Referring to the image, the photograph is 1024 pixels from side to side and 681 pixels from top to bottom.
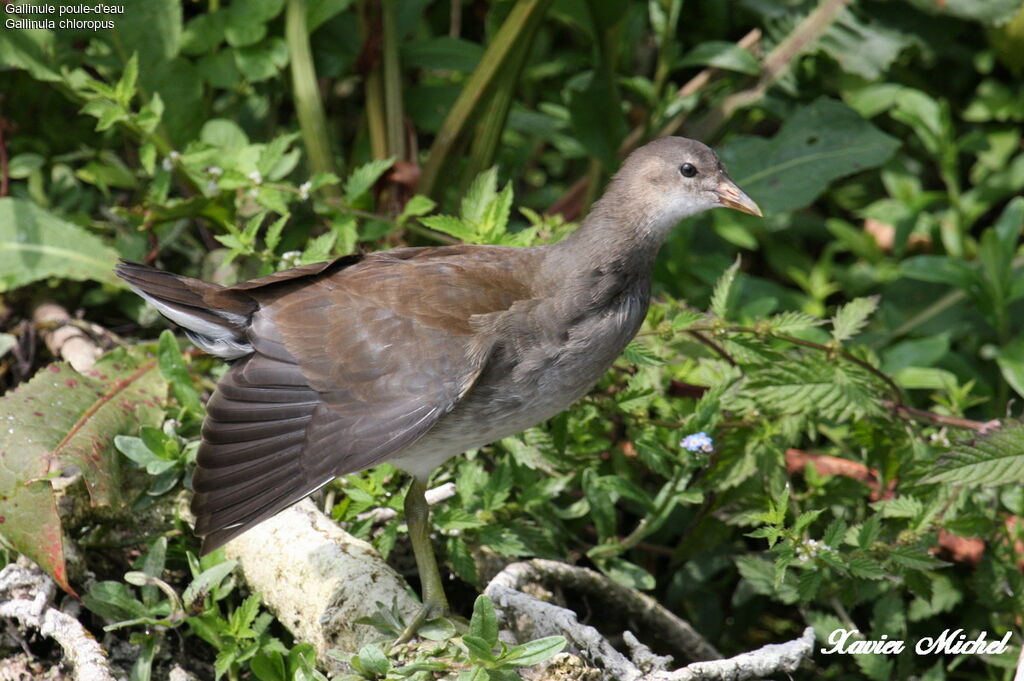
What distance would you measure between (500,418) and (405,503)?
0.43 m

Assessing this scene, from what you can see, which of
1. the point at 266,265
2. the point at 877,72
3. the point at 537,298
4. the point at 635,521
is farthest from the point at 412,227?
the point at 877,72

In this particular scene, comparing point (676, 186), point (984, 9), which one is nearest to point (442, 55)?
point (676, 186)

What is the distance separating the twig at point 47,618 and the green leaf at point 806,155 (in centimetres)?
300

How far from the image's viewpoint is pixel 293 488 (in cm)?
300

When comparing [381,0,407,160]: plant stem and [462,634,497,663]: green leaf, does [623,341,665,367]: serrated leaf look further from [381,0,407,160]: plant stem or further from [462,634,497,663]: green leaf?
[381,0,407,160]: plant stem

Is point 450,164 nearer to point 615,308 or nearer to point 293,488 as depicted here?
point 615,308

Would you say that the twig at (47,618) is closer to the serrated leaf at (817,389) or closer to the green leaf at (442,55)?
the serrated leaf at (817,389)

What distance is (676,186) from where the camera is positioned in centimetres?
344


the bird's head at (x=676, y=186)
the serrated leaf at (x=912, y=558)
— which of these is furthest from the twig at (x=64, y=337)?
the serrated leaf at (x=912, y=558)

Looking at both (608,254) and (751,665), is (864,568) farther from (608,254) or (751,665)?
(608,254)

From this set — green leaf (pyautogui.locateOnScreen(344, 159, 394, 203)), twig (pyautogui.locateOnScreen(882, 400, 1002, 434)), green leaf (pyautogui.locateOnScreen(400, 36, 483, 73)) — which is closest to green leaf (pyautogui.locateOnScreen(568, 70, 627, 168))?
green leaf (pyautogui.locateOnScreen(400, 36, 483, 73))

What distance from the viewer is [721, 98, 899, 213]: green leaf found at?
4691 mm

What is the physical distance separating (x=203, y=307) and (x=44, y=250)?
127cm
